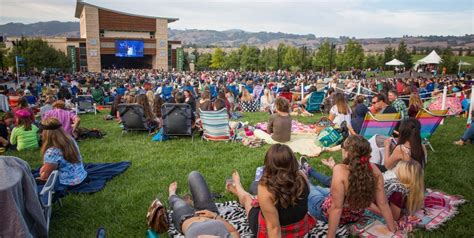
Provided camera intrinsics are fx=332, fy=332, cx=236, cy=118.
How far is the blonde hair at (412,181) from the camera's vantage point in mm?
3588

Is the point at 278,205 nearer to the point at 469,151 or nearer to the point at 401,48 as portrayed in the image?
the point at 469,151

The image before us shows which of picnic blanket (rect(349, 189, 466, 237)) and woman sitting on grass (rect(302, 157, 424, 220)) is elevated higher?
woman sitting on grass (rect(302, 157, 424, 220))

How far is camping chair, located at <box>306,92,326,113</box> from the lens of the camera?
12977 mm

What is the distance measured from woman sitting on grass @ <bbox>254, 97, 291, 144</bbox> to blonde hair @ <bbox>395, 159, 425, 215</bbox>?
3.63m

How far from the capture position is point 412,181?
3.60 metres

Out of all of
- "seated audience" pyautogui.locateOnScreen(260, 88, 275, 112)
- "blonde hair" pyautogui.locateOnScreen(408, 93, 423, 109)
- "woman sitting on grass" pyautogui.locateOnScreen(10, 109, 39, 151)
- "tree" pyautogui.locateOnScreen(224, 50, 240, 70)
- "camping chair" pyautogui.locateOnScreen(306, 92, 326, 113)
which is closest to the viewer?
"woman sitting on grass" pyautogui.locateOnScreen(10, 109, 39, 151)

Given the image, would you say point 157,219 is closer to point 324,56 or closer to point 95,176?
point 95,176

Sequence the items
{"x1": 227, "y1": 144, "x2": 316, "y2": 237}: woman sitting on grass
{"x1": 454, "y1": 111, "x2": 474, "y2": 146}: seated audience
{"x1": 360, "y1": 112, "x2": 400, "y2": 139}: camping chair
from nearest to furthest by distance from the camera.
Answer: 1. {"x1": 227, "y1": 144, "x2": 316, "y2": 237}: woman sitting on grass
2. {"x1": 360, "y1": 112, "x2": 400, "y2": 139}: camping chair
3. {"x1": 454, "y1": 111, "x2": 474, "y2": 146}: seated audience

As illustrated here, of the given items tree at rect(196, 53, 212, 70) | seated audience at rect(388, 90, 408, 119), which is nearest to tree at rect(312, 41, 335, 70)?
tree at rect(196, 53, 212, 70)

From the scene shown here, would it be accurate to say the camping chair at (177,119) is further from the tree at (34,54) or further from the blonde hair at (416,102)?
the tree at (34,54)

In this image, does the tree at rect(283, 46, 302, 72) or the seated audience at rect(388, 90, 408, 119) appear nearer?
the seated audience at rect(388, 90, 408, 119)

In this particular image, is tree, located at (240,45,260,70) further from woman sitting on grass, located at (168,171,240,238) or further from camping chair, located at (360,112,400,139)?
woman sitting on grass, located at (168,171,240,238)

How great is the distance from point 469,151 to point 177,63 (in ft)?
217

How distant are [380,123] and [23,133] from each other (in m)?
7.47
